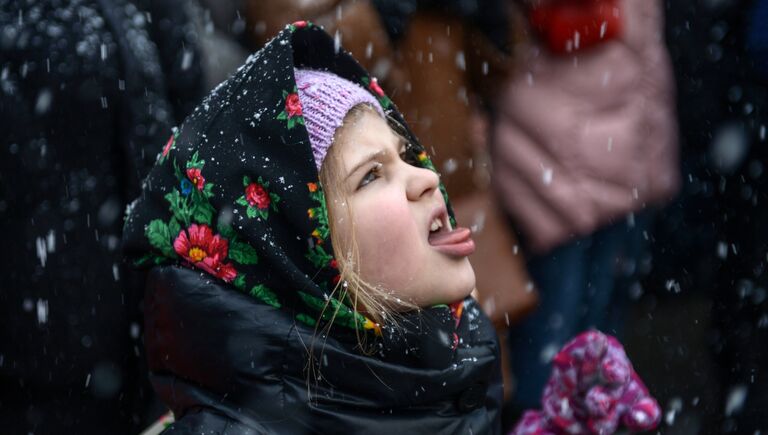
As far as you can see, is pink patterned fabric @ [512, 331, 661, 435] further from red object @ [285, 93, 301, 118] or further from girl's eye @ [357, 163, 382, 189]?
red object @ [285, 93, 301, 118]

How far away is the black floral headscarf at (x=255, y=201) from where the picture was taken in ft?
4.17

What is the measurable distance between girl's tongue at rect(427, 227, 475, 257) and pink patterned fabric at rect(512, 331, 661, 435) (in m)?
0.36

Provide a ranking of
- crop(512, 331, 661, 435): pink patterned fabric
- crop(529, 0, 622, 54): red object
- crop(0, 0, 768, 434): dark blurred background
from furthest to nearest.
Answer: crop(529, 0, 622, 54): red object → crop(0, 0, 768, 434): dark blurred background → crop(512, 331, 661, 435): pink patterned fabric

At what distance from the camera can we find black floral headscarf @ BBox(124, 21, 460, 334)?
50.1 inches

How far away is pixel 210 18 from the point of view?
1831 millimetres

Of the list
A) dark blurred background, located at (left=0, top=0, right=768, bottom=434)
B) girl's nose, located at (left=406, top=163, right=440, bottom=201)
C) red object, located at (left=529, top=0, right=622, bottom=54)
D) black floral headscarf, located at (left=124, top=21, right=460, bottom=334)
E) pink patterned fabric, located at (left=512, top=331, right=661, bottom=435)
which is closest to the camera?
black floral headscarf, located at (left=124, top=21, right=460, bottom=334)

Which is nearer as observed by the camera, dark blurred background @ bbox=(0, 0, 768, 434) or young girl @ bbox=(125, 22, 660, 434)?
young girl @ bbox=(125, 22, 660, 434)

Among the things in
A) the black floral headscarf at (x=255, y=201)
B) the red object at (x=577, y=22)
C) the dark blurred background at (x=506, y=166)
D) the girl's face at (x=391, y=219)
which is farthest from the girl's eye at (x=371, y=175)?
the red object at (x=577, y=22)

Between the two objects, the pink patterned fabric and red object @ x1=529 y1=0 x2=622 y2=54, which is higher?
red object @ x1=529 y1=0 x2=622 y2=54

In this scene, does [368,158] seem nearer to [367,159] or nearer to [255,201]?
[367,159]

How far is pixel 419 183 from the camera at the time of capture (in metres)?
1.38

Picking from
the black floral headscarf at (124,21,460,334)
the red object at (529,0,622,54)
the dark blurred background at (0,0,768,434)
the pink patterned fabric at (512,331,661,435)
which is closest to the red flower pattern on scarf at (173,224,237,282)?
the black floral headscarf at (124,21,460,334)

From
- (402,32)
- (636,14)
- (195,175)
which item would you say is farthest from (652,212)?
(195,175)

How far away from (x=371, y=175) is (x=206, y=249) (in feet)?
1.03
